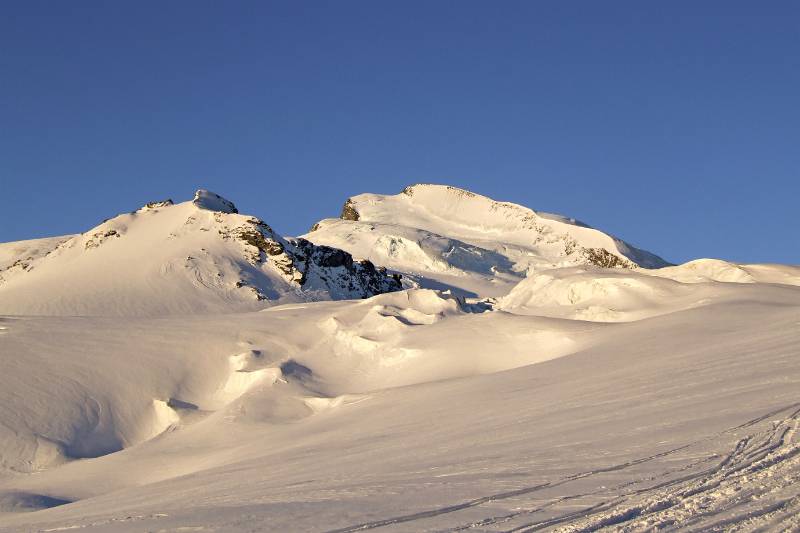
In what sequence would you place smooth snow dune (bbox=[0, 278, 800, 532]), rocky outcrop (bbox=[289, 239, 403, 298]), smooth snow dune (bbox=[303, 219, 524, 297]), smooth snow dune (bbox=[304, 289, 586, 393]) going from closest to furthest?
smooth snow dune (bbox=[0, 278, 800, 532]), smooth snow dune (bbox=[304, 289, 586, 393]), rocky outcrop (bbox=[289, 239, 403, 298]), smooth snow dune (bbox=[303, 219, 524, 297])

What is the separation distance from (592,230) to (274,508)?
8328 centimetres

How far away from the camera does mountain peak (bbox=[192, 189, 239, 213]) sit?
65875mm

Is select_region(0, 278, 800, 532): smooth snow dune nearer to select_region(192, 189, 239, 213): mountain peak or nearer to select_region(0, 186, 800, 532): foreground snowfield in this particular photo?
select_region(0, 186, 800, 532): foreground snowfield

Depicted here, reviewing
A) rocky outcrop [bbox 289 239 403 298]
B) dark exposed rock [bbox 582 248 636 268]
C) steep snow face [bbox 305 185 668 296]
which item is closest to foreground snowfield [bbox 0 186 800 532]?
rocky outcrop [bbox 289 239 403 298]

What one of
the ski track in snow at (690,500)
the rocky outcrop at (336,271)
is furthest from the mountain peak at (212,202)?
the ski track in snow at (690,500)

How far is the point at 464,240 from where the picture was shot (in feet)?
312

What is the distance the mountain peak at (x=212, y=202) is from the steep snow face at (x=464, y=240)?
19015 millimetres

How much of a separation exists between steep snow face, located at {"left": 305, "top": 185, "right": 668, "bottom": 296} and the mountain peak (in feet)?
62.4

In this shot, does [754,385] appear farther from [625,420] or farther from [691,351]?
[691,351]

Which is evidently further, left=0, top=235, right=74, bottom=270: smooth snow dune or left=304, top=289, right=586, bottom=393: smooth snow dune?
left=0, top=235, right=74, bottom=270: smooth snow dune

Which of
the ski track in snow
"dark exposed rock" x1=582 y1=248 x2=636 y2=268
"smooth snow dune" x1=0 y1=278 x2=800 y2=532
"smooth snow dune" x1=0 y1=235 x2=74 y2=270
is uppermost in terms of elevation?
"smooth snow dune" x1=0 y1=235 x2=74 y2=270

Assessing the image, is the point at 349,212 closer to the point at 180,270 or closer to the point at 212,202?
the point at 212,202

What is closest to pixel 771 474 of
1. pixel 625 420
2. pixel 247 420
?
pixel 625 420

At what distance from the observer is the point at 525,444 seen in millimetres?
13844
